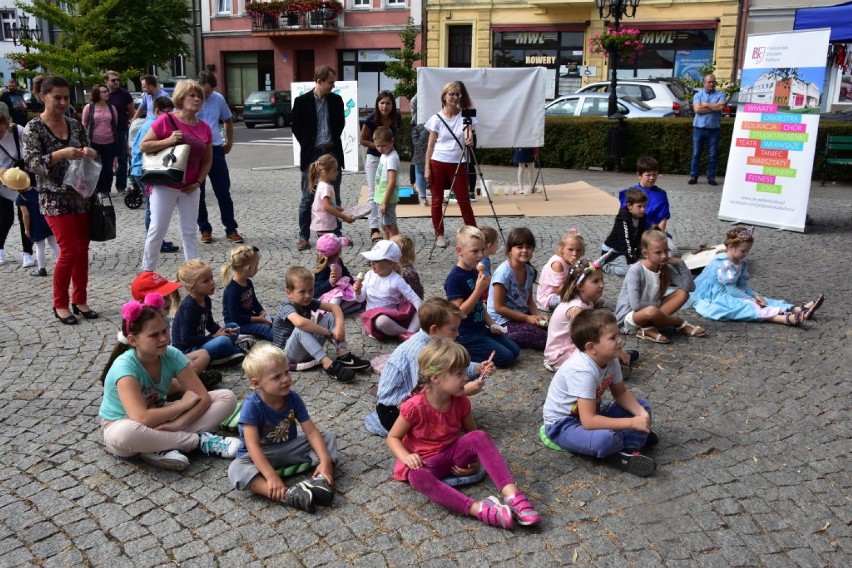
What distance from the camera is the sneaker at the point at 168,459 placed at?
4.04 m

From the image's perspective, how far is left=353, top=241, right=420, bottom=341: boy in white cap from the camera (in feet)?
19.8

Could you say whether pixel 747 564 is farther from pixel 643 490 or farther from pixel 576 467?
pixel 576 467

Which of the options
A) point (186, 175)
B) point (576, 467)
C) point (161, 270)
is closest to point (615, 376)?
point (576, 467)

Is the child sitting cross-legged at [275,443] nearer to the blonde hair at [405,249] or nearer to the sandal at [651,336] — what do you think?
the blonde hair at [405,249]

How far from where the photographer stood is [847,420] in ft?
15.6

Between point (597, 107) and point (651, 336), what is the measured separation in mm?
13475

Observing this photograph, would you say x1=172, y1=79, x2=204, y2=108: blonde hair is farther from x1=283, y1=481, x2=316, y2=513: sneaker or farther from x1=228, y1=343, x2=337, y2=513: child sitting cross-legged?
x1=283, y1=481, x2=316, y2=513: sneaker

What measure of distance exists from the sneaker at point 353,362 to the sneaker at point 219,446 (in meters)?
1.25

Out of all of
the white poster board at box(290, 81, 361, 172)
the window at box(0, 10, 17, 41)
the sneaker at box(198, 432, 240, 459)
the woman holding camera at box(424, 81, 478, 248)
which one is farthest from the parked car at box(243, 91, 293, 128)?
the sneaker at box(198, 432, 240, 459)

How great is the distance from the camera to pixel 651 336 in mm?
6199

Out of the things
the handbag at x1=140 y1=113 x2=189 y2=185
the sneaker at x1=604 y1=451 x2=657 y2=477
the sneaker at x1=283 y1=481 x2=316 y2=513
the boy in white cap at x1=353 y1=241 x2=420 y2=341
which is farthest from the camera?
the handbag at x1=140 y1=113 x2=189 y2=185

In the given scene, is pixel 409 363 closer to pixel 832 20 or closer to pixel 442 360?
pixel 442 360

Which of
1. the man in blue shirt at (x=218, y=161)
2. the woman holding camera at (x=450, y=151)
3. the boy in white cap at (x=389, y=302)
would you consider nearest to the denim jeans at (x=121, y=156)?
the man in blue shirt at (x=218, y=161)

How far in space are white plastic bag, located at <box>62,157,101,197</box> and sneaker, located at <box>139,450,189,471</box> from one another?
284 centimetres
